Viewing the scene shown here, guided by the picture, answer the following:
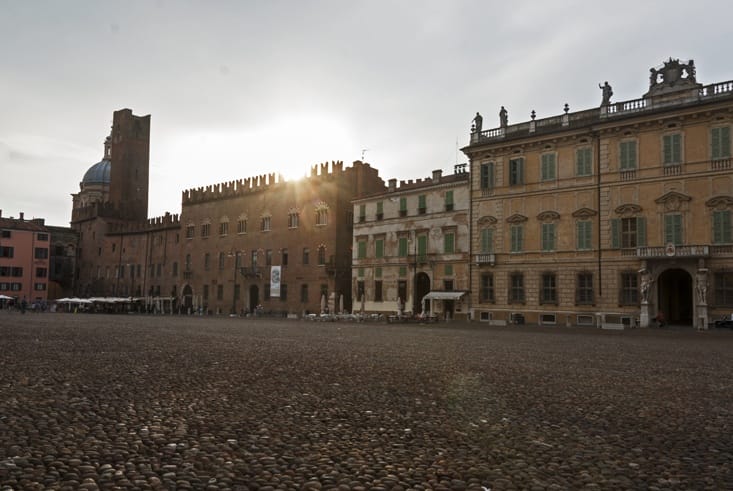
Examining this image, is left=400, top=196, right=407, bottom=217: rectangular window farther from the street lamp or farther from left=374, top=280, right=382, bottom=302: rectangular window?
the street lamp

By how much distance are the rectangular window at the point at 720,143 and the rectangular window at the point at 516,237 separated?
449 inches

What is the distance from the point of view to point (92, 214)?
8206cm

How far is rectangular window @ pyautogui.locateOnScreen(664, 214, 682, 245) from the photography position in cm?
3216

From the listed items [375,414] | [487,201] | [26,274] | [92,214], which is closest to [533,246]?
[487,201]

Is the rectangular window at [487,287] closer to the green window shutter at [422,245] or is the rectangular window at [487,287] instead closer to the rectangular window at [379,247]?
the green window shutter at [422,245]

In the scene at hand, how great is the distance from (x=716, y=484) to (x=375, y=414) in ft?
10.8

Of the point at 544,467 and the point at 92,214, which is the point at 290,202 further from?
the point at 544,467

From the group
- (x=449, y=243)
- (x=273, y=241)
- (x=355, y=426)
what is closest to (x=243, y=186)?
(x=273, y=241)

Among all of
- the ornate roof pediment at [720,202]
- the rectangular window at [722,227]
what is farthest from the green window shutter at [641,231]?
the rectangular window at [722,227]

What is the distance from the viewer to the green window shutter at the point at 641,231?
1309 inches

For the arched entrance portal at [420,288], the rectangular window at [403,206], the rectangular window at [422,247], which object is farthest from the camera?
the rectangular window at [403,206]

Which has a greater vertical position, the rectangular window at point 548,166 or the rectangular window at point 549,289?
the rectangular window at point 548,166

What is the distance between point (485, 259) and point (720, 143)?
48.9ft

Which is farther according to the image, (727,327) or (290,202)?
(290,202)
